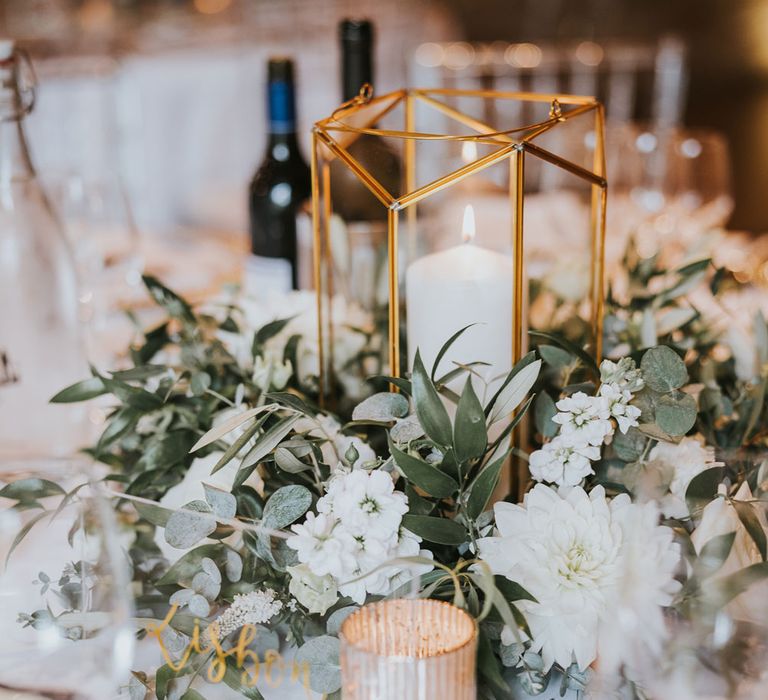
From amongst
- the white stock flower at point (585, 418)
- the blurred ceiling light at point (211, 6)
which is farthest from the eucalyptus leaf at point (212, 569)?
the blurred ceiling light at point (211, 6)

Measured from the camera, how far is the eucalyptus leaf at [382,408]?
0.51 meters

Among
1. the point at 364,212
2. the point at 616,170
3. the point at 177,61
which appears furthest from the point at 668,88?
the point at 364,212

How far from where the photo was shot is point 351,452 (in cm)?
49

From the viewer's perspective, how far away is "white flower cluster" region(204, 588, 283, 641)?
0.48 m

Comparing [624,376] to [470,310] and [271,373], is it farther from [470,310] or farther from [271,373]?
[271,373]

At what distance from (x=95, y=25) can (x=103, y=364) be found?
266 cm

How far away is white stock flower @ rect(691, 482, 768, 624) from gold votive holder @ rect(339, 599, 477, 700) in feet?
0.38

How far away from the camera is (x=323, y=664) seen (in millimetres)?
466

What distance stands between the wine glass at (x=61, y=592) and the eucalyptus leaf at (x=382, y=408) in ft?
0.50

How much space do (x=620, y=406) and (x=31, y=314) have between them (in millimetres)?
602

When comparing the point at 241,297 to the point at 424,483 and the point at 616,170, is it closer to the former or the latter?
the point at 424,483

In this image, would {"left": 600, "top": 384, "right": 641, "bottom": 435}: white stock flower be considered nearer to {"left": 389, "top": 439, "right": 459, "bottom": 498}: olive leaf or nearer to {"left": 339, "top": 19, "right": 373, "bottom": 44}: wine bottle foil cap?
{"left": 389, "top": 439, "right": 459, "bottom": 498}: olive leaf

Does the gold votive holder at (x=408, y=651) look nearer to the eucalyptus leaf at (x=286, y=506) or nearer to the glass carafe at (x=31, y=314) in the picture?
the eucalyptus leaf at (x=286, y=506)

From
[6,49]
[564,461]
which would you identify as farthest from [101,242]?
[564,461]
